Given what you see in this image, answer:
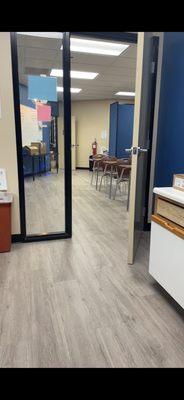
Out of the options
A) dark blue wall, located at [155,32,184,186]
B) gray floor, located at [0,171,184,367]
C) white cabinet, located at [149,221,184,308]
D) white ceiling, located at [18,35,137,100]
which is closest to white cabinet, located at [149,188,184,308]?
white cabinet, located at [149,221,184,308]

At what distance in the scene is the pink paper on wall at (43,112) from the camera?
2842 millimetres

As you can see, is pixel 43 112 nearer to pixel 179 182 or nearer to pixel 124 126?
pixel 179 182

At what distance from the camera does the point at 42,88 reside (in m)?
2.77

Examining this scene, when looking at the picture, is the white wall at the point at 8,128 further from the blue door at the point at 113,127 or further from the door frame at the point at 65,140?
the blue door at the point at 113,127

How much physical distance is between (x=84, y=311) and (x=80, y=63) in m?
4.74

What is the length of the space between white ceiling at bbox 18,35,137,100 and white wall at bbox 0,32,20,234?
327 millimetres

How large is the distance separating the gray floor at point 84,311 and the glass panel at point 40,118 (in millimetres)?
779

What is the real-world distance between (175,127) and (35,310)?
6.54 feet

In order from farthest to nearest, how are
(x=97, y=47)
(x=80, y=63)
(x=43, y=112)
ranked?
(x=80, y=63) < (x=97, y=47) < (x=43, y=112)

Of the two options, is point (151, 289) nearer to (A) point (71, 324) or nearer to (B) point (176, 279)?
(B) point (176, 279)

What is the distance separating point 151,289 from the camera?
2.06 meters

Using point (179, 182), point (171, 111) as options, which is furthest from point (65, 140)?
point (179, 182)
